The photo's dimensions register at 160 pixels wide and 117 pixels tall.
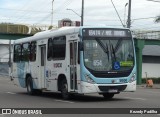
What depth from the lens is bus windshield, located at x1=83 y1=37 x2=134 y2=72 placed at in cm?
1883

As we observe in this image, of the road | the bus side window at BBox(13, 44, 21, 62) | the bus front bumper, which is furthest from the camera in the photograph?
the bus side window at BBox(13, 44, 21, 62)

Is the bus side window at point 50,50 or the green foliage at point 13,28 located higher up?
the green foliage at point 13,28

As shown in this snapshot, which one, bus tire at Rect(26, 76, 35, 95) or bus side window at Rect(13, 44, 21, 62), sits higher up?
bus side window at Rect(13, 44, 21, 62)

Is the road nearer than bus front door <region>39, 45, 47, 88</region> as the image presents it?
Yes

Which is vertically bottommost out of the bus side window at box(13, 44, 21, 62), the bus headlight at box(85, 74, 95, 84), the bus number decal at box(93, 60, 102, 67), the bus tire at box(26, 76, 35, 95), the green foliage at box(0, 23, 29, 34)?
the bus tire at box(26, 76, 35, 95)

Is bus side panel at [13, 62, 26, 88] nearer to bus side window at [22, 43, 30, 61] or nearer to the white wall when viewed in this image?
bus side window at [22, 43, 30, 61]

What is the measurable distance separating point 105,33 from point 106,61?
1233 mm

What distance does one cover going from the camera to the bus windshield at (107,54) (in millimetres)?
18828

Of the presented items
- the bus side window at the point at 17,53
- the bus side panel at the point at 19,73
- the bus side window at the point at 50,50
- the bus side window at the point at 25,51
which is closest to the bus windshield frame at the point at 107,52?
the bus side window at the point at 50,50

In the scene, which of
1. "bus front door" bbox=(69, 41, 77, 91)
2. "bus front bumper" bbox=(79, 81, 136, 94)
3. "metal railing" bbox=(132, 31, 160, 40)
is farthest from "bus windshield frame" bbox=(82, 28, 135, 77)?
"metal railing" bbox=(132, 31, 160, 40)

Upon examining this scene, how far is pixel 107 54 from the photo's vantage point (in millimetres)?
18984

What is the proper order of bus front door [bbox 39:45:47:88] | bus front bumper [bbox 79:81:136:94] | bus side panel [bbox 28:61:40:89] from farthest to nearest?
bus side panel [bbox 28:61:40:89]
bus front door [bbox 39:45:47:88]
bus front bumper [bbox 79:81:136:94]

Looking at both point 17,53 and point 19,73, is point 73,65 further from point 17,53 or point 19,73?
point 17,53

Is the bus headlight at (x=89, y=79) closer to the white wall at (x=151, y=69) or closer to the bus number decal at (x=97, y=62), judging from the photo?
the bus number decal at (x=97, y=62)
